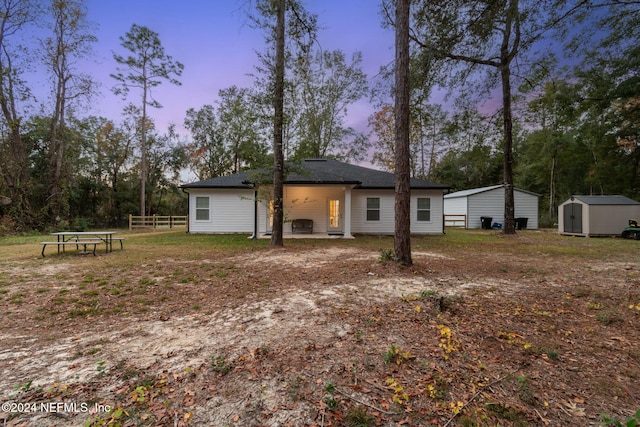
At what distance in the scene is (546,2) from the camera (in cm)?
514

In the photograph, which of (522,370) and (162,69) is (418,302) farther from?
(162,69)

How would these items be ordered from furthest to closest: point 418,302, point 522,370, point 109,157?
point 109,157
point 418,302
point 522,370

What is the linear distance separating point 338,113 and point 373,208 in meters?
12.1

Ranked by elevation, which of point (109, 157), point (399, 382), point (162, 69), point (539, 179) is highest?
point (162, 69)

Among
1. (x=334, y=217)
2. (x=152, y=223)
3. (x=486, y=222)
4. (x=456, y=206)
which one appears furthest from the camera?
(x=456, y=206)

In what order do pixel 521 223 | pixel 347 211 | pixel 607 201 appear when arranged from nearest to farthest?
pixel 347 211
pixel 607 201
pixel 521 223

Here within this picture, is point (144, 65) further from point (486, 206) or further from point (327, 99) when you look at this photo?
point (486, 206)

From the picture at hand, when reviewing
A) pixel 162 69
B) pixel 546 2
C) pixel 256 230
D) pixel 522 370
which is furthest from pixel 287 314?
pixel 162 69

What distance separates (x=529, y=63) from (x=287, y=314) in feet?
35.1

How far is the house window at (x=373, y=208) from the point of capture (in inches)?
551

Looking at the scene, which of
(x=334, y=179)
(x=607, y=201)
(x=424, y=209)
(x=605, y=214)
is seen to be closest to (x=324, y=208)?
(x=334, y=179)

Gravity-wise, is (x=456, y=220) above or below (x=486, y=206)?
below

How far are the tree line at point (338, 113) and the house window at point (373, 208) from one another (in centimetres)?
444

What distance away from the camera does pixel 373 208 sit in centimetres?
1403
